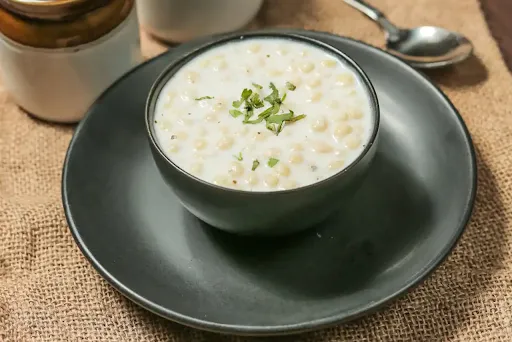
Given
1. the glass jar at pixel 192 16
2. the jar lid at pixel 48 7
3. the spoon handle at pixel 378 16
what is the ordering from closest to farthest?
the jar lid at pixel 48 7
the glass jar at pixel 192 16
the spoon handle at pixel 378 16

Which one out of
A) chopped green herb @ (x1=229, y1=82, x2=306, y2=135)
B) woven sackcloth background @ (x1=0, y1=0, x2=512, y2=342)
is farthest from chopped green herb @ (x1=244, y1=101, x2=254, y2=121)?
woven sackcloth background @ (x1=0, y1=0, x2=512, y2=342)

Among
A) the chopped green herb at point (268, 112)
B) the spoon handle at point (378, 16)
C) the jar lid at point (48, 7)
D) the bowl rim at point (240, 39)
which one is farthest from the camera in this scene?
the spoon handle at point (378, 16)

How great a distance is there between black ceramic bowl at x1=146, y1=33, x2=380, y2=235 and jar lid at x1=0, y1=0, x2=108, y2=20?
27 centimetres

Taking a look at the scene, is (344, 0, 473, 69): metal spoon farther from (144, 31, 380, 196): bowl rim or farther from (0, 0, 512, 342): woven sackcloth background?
(144, 31, 380, 196): bowl rim

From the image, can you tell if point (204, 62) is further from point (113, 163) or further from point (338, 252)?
point (338, 252)

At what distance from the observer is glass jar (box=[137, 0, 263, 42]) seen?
1427 millimetres

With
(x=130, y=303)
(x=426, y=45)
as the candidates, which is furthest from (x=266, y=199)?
(x=426, y=45)

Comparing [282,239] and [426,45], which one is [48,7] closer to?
[282,239]

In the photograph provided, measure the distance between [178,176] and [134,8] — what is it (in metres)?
0.50

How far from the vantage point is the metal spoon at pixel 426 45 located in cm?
145

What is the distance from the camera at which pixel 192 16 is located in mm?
1440

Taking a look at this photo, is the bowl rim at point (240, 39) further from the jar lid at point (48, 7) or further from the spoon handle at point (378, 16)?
the spoon handle at point (378, 16)

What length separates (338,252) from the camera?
105cm

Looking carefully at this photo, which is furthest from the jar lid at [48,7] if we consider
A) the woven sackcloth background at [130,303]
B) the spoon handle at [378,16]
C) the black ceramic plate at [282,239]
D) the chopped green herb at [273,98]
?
the spoon handle at [378,16]
